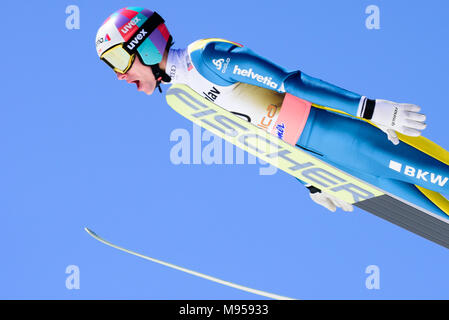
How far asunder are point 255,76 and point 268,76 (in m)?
0.09

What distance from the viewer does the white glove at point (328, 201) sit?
6.73 metres

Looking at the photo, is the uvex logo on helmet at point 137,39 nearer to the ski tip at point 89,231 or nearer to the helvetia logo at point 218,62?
the helvetia logo at point 218,62

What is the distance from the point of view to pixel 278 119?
6.27 metres

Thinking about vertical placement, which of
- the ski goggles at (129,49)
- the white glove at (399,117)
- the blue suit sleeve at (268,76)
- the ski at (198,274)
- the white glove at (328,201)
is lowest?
the ski at (198,274)

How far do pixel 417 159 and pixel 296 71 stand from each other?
1052 mm

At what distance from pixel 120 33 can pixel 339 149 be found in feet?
5.55

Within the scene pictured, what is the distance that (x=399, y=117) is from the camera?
18.8 feet

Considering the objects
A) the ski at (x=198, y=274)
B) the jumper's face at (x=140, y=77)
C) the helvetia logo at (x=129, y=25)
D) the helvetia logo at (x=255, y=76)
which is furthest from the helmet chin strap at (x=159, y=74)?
the ski at (x=198, y=274)

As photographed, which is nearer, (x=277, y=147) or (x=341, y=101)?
(x=341, y=101)

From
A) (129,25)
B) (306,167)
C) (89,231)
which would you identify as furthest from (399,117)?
(89,231)

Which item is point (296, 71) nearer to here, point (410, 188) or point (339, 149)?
point (339, 149)

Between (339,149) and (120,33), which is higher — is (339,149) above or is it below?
below
